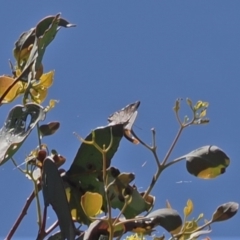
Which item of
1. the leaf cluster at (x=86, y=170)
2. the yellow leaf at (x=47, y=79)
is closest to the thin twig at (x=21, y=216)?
the leaf cluster at (x=86, y=170)

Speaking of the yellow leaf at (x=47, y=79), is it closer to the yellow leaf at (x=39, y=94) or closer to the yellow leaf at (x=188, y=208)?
the yellow leaf at (x=39, y=94)

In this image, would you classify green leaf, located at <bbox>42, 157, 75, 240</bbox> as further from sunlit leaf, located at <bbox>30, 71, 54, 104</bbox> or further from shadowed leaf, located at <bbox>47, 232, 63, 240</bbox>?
sunlit leaf, located at <bbox>30, 71, 54, 104</bbox>

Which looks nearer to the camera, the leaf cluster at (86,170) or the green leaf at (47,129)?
the leaf cluster at (86,170)

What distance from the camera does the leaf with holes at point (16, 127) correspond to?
1.35 ft

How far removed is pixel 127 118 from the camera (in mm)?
Answer: 471

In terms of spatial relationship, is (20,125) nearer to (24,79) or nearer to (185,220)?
(24,79)

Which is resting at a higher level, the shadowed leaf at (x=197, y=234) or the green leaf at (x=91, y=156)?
the green leaf at (x=91, y=156)

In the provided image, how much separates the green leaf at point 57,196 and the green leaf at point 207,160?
0.15 metres

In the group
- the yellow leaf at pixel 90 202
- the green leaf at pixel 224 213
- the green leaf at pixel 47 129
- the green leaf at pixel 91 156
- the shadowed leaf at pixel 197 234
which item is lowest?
the shadowed leaf at pixel 197 234

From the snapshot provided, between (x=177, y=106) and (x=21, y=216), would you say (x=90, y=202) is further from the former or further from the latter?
(x=177, y=106)

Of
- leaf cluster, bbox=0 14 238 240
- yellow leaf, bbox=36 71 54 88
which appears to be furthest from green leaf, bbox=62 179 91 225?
yellow leaf, bbox=36 71 54 88

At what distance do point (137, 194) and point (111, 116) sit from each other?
65mm

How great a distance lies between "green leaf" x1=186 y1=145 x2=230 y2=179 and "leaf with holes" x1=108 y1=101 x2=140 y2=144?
0.07 m

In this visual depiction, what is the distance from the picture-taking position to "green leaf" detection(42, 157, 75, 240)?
41 centimetres
